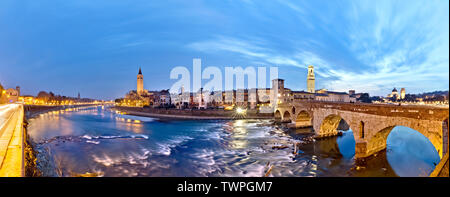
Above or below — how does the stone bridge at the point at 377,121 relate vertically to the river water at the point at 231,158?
above

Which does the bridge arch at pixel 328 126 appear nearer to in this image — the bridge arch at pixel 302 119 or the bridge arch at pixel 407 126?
the bridge arch at pixel 407 126

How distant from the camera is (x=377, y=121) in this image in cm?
1362

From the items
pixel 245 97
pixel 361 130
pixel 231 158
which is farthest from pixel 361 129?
pixel 245 97

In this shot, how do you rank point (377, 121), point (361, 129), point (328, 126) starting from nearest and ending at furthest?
point (377, 121) < point (361, 129) < point (328, 126)

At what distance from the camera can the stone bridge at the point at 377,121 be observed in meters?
10.2

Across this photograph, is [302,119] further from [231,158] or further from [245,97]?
[245,97]

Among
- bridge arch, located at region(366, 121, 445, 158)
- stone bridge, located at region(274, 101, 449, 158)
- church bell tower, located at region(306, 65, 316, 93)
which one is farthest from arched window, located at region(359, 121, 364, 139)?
church bell tower, located at region(306, 65, 316, 93)

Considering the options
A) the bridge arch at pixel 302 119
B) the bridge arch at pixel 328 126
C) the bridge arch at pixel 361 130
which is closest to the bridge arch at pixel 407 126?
the bridge arch at pixel 361 130

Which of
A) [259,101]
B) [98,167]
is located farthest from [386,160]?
[259,101]
